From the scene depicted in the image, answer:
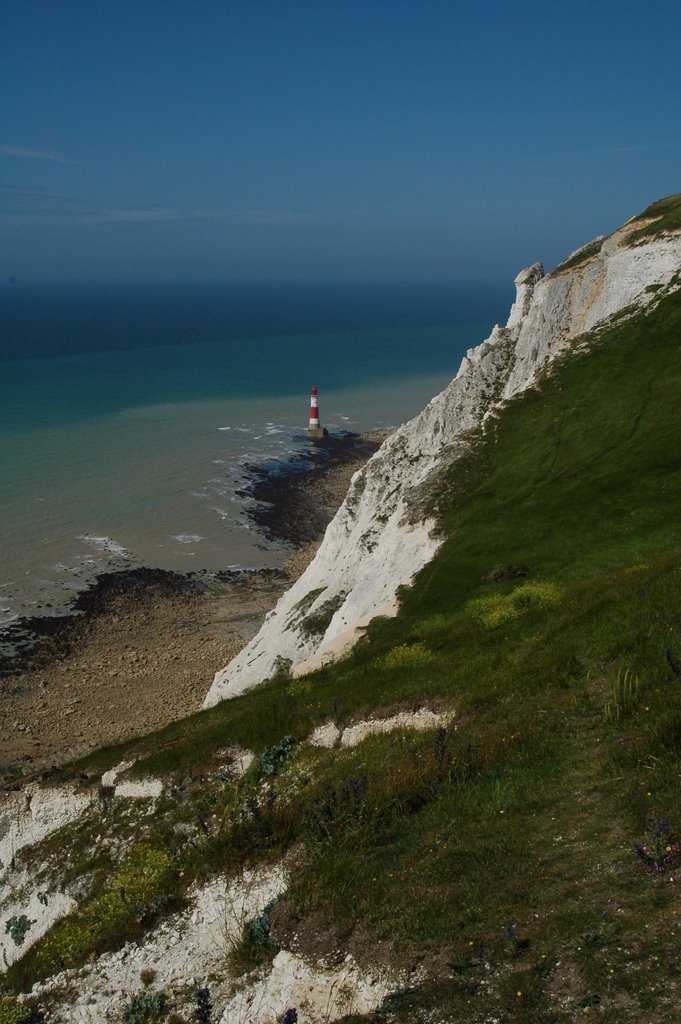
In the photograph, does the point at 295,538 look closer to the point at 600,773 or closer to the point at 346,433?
the point at 346,433

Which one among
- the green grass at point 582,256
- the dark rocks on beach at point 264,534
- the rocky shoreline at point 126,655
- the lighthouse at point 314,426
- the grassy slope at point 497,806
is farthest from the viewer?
the lighthouse at point 314,426

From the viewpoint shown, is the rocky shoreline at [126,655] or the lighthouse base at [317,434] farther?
the lighthouse base at [317,434]

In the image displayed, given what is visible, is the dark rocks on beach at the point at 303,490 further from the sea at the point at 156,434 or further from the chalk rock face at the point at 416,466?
the chalk rock face at the point at 416,466

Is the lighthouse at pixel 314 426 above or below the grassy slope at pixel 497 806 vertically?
above

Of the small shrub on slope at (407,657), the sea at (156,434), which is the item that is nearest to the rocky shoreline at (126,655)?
the sea at (156,434)

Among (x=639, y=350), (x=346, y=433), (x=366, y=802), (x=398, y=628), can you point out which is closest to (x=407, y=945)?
(x=366, y=802)
